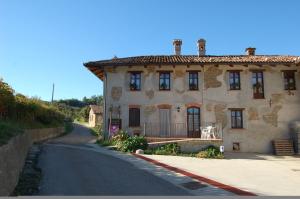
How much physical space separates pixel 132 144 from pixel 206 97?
7973 millimetres

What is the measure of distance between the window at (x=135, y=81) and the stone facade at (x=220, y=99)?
0.29 metres

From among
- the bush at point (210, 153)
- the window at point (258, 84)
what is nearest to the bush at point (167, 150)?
the bush at point (210, 153)

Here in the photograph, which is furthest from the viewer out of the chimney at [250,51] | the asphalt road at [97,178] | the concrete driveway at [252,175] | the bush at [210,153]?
the chimney at [250,51]

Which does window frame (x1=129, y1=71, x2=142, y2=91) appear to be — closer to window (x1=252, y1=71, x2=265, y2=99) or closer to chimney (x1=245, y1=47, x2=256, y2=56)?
window (x1=252, y1=71, x2=265, y2=99)

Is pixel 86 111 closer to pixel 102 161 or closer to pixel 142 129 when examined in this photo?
pixel 142 129

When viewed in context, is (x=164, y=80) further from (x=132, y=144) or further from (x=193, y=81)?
(x=132, y=144)

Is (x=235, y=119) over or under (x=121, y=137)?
over

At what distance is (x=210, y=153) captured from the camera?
21.8m

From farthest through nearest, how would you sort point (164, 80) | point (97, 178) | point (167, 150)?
point (164, 80) → point (167, 150) → point (97, 178)

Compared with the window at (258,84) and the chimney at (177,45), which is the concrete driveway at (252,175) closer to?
the window at (258,84)

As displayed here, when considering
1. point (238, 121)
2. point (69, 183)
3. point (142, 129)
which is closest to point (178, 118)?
point (142, 129)

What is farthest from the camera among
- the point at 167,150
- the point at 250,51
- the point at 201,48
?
the point at 250,51

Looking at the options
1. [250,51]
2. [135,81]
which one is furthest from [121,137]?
[250,51]

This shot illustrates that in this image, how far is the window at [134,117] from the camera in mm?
26547
